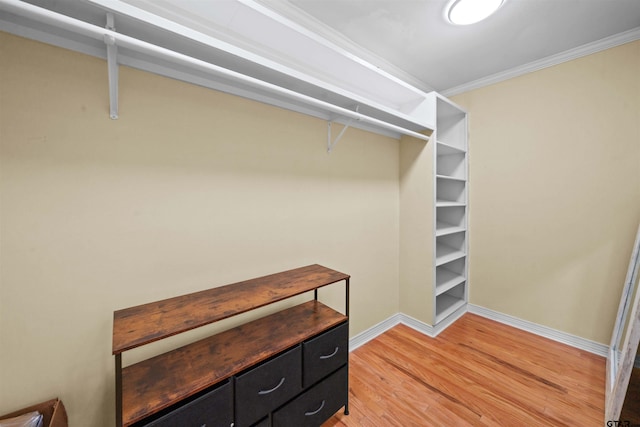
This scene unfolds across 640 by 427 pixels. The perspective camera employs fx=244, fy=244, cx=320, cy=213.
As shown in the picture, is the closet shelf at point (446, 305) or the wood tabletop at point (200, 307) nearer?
the wood tabletop at point (200, 307)

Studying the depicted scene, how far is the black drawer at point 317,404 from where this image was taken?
1.23m

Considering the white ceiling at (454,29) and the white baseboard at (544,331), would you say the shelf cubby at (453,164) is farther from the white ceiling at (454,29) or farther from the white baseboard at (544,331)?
the white baseboard at (544,331)

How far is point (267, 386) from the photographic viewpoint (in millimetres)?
1146

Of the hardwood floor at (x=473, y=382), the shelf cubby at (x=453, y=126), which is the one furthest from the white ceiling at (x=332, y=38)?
the hardwood floor at (x=473, y=382)

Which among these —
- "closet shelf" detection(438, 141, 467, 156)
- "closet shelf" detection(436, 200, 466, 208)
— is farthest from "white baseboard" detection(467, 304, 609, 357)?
"closet shelf" detection(438, 141, 467, 156)

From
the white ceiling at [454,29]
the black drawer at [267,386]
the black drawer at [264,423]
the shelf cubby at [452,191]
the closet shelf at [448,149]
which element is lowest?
the black drawer at [264,423]

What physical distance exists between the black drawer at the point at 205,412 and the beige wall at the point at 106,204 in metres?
0.50

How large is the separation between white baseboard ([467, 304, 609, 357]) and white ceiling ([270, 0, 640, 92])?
242 cm

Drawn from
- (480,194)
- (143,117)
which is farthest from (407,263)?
(143,117)

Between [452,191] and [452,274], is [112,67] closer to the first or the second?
[452,191]

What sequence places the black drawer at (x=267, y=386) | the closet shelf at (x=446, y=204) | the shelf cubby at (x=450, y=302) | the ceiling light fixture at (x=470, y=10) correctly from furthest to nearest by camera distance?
the shelf cubby at (x=450, y=302) → the closet shelf at (x=446, y=204) → the ceiling light fixture at (x=470, y=10) → the black drawer at (x=267, y=386)

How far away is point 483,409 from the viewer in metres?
1.53

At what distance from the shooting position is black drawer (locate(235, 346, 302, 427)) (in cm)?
107

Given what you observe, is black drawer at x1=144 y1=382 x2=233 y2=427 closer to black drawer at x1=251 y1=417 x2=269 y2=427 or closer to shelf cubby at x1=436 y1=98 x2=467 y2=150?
black drawer at x1=251 y1=417 x2=269 y2=427
